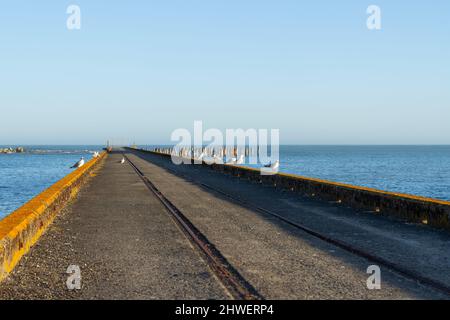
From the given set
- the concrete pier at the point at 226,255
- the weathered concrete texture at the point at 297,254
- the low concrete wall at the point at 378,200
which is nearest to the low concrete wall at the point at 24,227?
the concrete pier at the point at 226,255

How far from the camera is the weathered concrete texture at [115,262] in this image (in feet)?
21.0

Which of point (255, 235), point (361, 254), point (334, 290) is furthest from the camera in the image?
point (255, 235)

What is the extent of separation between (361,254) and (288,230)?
2673mm

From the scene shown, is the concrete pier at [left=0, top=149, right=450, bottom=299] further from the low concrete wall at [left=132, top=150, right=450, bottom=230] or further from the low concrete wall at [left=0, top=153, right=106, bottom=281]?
the low concrete wall at [left=132, top=150, right=450, bottom=230]

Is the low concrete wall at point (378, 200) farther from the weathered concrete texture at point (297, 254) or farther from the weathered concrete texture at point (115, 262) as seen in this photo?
the weathered concrete texture at point (115, 262)

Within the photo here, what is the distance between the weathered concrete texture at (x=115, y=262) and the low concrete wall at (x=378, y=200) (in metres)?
5.80

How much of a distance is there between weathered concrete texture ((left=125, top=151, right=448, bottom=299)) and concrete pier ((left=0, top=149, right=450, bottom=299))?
2 centimetres

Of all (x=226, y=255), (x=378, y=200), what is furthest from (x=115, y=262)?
(x=378, y=200)

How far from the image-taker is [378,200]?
14055 millimetres

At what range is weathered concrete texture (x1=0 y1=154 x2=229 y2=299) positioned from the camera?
6387 mm

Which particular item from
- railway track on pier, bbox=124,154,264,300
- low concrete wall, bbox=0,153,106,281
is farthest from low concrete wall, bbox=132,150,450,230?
low concrete wall, bbox=0,153,106,281
